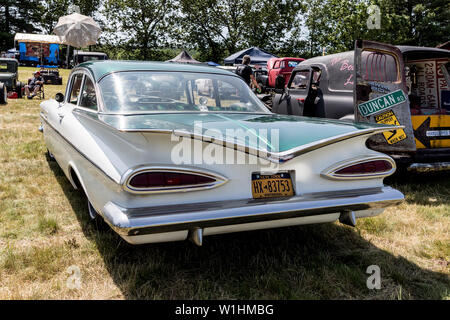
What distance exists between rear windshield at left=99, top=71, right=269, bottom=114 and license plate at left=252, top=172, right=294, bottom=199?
41.9 inches

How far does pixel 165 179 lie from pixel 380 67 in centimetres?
358

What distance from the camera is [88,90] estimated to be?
3.22m

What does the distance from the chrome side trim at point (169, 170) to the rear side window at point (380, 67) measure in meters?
3.10

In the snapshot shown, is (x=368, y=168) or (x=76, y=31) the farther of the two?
(x=76, y=31)

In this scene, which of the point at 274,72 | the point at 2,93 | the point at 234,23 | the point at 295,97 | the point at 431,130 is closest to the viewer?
the point at 431,130

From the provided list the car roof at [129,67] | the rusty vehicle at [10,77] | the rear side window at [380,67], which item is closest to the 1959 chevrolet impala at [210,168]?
the car roof at [129,67]

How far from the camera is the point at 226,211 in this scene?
202cm

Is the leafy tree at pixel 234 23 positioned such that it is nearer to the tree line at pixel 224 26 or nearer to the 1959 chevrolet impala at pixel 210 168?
the tree line at pixel 224 26

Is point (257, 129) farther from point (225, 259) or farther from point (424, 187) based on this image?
point (424, 187)

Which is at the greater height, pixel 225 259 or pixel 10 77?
pixel 10 77

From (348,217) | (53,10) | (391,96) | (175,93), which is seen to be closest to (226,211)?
(348,217)

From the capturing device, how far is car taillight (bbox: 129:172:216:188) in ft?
6.30

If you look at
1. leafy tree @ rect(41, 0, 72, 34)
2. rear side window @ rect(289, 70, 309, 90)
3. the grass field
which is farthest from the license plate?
leafy tree @ rect(41, 0, 72, 34)
